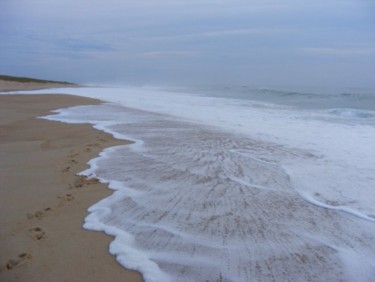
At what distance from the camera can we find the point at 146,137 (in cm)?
745

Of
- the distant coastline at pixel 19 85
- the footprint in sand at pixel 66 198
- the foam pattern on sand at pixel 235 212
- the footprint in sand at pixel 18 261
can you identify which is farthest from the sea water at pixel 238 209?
the distant coastline at pixel 19 85

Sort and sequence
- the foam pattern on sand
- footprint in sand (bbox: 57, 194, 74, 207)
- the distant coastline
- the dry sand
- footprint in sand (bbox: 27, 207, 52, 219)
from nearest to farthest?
the dry sand, the foam pattern on sand, footprint in sand (bbox: 27, 207, 52, 219), footprint in sand (bbox: 57, 194, 74, 207), the distant coastline

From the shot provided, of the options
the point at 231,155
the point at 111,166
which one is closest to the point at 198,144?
the point at 231,155

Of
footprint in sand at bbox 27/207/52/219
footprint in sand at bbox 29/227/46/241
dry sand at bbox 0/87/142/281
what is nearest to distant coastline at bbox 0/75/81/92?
dry sand at bbox 0/87/142/281

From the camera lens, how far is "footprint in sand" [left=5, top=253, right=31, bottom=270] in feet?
8.74

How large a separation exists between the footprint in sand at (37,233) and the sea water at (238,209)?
16.4 inches

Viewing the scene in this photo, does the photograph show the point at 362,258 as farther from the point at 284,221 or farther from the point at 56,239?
the point at 56,239

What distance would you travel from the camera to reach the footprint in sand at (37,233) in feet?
10.2

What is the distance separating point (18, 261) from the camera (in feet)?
8.95

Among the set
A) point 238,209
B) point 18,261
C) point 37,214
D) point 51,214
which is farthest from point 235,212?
point 18,261

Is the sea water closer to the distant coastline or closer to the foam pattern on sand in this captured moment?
the foam pattern on sand

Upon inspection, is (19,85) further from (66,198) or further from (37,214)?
(37,214)

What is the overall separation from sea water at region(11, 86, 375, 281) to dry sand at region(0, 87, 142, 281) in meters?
0.18

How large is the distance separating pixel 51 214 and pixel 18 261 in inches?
34.9
